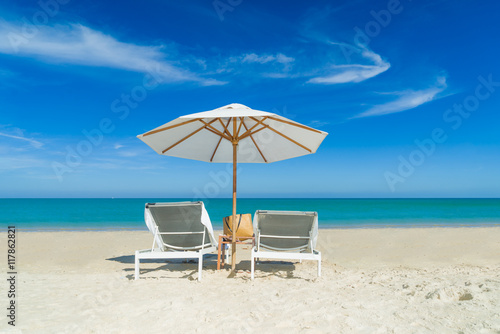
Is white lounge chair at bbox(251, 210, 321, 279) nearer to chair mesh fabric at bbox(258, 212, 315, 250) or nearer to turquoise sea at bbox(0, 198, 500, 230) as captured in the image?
chair mesh fabric at bbox(258, 212, 315, 250)

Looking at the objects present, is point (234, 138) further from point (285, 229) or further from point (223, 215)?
point (223, 215)

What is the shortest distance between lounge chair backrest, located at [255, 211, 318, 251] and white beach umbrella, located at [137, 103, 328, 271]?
0.46 meters

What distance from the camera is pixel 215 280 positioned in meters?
4.32

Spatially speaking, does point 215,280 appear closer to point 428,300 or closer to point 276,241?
point 276,241

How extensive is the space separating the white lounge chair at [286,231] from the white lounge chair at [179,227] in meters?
0.72

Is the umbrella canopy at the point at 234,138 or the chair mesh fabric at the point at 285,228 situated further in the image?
the umbrella canopy at the point at 234,138

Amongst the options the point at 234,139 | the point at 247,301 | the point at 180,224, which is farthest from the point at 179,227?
the point at 247,301

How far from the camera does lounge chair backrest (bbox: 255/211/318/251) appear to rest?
15.5ft

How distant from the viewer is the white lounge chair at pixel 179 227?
4766 millimetres

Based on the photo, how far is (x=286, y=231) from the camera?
194 inches

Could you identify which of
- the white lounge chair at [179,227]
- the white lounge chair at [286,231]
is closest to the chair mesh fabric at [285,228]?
the white lounge chair at [286,231]

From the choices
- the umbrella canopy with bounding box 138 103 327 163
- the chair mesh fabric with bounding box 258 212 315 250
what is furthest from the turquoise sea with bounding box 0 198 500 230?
the chair mesh fabric with bounding box 258 212 315 250

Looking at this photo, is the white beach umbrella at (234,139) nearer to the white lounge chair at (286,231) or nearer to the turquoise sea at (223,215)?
the white lounge chair at (286,231)

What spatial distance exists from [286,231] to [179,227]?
1609mm
